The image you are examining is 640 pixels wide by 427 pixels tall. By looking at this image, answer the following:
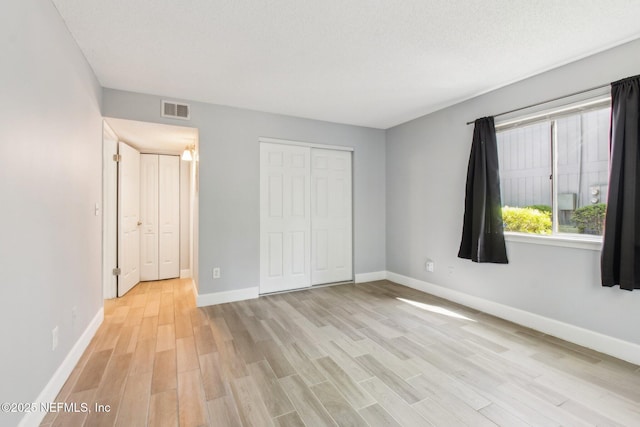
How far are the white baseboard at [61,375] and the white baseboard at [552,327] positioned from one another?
3.90 m

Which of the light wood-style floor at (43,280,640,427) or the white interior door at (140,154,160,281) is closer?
the light wood-style floor at (43,280,640,427)

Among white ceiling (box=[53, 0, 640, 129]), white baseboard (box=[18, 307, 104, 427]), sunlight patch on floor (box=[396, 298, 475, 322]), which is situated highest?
white ceiling (box=[53, 0, 640, 129])

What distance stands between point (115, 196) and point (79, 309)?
2058 millimetres

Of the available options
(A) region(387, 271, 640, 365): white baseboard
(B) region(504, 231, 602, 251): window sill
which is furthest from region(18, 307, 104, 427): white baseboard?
(B) region(504, 231, 602, 251): window sill

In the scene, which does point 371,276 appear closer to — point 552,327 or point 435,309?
point 435,309

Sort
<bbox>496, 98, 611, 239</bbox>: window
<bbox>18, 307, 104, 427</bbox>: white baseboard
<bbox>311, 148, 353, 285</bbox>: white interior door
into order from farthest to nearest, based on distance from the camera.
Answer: <bbox>311, 148, 353, 285</bbox>: white interior door → <bbox>496, 98, 611, 239</bbox>: window → <bbox>18, 307, 104, 427</bbox>: white baseboard

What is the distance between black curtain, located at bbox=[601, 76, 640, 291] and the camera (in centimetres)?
217

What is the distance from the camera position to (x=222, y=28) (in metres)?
2.11

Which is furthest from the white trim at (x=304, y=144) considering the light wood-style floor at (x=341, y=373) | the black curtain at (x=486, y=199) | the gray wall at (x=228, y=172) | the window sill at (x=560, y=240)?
the window sill at (x=560, y=240)

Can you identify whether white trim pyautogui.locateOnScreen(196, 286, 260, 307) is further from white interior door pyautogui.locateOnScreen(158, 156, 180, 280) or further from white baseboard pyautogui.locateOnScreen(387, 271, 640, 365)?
white baseboard pyautogui.locateOnScreen(387, 271, 640, 365)

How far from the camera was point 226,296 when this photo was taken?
3682 mm

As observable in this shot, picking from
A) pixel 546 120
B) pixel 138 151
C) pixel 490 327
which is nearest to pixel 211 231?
→ pixel 138 151

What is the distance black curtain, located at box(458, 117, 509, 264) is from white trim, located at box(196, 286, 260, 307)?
2.84m

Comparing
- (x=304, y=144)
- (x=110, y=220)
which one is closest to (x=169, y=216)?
(x=110, y=220)
